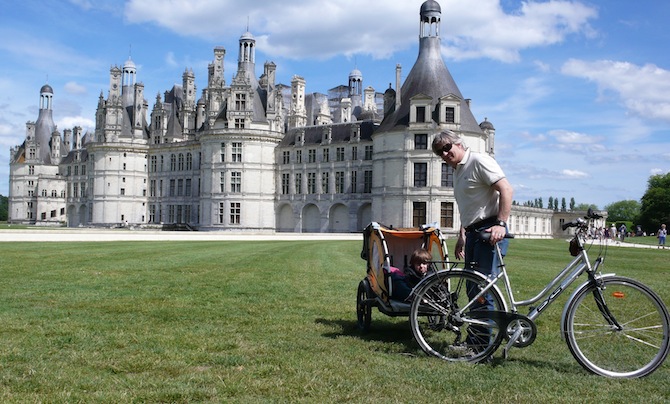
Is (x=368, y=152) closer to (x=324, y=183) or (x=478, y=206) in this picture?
(x=324, y=183)

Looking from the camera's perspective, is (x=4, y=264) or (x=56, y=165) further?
(x=56, y=165)

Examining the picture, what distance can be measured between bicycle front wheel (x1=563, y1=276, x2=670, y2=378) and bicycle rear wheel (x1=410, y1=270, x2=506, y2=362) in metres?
0.76

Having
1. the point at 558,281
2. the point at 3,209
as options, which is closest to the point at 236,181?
the point at 558,281

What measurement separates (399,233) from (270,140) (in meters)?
59.4

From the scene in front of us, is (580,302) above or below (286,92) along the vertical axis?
below

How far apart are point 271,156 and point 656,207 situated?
59.9m

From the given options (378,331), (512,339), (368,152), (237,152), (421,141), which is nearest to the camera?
(512,339)

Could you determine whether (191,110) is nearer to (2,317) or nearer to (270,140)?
(270,140)

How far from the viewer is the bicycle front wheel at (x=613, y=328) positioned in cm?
604

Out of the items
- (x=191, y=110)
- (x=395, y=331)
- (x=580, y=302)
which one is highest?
(x=191, y=110)

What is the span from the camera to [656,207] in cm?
9194

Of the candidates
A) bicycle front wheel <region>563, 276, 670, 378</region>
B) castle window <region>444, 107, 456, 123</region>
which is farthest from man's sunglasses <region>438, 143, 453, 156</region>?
castle window <region>444, 107, 456, 123</region>

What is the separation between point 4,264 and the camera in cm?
1584

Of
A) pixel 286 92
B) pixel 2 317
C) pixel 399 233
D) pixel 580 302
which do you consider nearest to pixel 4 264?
pixel 2 317
